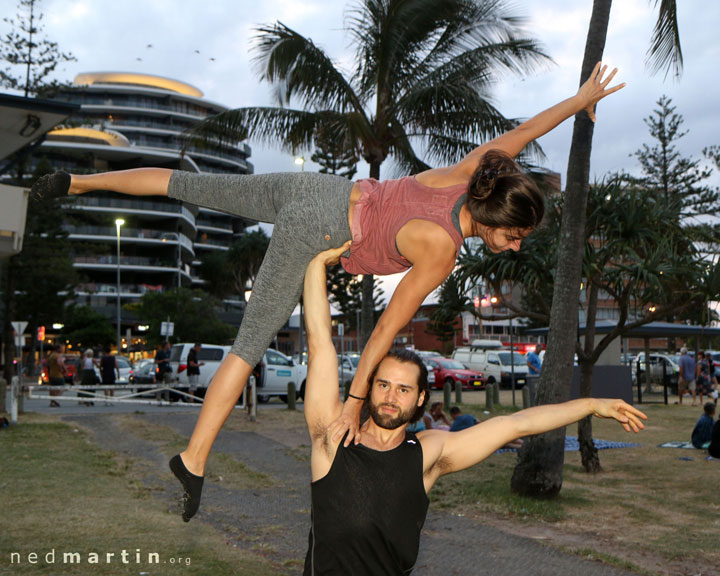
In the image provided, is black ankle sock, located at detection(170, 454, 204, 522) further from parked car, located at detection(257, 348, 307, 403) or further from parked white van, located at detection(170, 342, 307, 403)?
parked car, located at detection(257, 348, 307, 403)

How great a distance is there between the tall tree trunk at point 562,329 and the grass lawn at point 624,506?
34cm

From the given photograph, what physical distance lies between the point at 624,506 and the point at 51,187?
8289 mm

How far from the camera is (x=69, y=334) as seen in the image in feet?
188

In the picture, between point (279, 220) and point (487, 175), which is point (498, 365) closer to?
point (279, 220)

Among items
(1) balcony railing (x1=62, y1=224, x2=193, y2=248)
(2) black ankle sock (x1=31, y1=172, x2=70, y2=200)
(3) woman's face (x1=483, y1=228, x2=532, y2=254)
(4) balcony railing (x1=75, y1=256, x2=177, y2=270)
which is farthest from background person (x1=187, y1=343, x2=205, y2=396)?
(1) balcony railing (x1=62, y1=224, x2=193, y2=248)

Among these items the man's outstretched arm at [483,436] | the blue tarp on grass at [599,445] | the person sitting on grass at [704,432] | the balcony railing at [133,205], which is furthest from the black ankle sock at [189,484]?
the balcony railing at [133,205]

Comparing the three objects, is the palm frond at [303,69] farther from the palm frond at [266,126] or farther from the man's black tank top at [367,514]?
the man's black tank top at [367,514]

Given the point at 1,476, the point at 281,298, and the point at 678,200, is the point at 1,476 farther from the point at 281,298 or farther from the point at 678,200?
the point at 678,200

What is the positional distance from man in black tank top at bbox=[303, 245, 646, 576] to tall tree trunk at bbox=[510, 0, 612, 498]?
21.2 feet

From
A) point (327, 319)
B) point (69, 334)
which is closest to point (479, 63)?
point (327, 319)

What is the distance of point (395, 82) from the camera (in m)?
14.0

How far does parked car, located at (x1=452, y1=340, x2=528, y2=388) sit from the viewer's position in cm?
3189

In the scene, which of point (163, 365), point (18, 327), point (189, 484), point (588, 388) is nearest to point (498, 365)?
point (163, 365)

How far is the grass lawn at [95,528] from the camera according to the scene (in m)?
6.24
